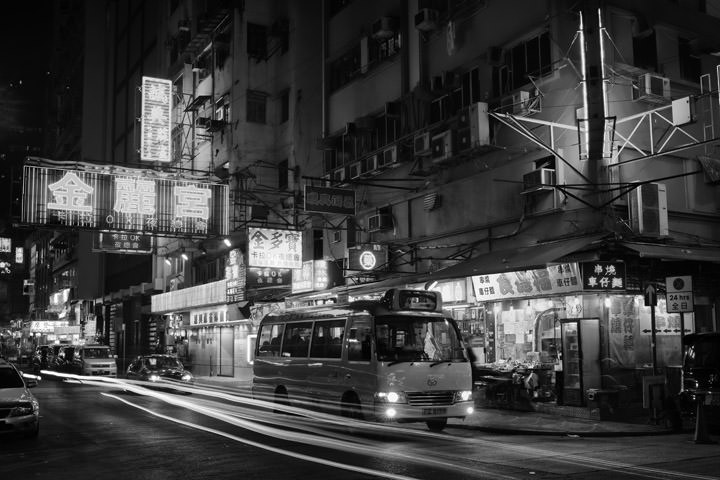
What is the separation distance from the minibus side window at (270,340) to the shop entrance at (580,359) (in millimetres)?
7055

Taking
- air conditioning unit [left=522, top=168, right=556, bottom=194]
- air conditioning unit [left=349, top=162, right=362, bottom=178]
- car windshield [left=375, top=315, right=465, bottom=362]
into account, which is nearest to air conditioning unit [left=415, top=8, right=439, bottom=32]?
air conditioning unit [left=349, top=162, right=362, bottom=178]

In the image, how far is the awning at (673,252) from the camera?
16078mm

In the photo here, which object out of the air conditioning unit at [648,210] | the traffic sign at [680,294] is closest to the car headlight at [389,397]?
the traffic sign at [680,294]

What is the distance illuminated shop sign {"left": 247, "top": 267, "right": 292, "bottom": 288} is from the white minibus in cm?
1100

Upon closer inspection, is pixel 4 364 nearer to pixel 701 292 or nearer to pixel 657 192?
pixel 657 192

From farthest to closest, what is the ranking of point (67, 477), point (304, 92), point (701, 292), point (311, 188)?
point (304, 92)
point (311, 188)
point (701, 292)
point (67, 477)

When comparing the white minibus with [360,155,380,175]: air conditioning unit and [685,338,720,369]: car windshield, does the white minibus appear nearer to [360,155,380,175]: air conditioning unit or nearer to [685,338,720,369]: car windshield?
[685,338,720,369]: car windshield

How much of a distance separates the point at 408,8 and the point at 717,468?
60.3 feet

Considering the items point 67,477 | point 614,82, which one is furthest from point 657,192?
point 67,477

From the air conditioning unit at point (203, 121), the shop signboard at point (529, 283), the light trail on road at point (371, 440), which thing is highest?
the air conditioning unit at point (203, 121)

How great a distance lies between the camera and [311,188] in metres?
23.6

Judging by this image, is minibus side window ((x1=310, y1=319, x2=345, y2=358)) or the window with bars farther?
the window with bars

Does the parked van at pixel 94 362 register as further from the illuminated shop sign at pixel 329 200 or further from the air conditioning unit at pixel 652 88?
the air conditioning unit at pixel 652 88

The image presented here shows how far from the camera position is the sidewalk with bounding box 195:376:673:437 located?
14.4 m
